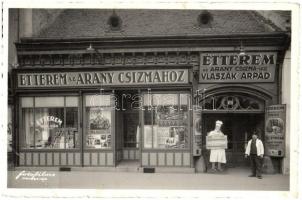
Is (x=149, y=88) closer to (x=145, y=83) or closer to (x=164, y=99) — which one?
(x=145, y=83)

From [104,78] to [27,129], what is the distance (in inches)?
126

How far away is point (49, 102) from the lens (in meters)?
13.6

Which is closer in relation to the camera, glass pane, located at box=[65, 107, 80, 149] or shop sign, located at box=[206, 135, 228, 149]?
shop sign, located at box=[206, 135, 228, 149]

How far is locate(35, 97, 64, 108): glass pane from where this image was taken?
13617 millimetres

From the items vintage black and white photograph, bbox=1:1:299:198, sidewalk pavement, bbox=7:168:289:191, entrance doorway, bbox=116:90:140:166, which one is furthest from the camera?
entrance doorway, bbox=116:90:140:166

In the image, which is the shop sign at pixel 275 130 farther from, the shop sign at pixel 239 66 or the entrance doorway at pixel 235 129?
the entrance doorway at pixel 235 129

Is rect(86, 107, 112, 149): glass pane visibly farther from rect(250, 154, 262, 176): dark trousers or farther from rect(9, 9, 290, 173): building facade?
rect(250, 154, 262, 176): dark trousers

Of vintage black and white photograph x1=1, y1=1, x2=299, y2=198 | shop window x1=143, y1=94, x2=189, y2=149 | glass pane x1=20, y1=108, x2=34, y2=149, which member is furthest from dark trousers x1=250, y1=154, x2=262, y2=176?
glass pane x1=20, y1=108, x2=34, y2=149

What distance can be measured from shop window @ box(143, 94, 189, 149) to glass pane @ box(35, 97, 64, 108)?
2868 millimetres

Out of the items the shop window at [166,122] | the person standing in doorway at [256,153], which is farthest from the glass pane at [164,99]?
the person standing in doorway at [256,153]

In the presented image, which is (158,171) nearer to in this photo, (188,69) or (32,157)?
(188,69)

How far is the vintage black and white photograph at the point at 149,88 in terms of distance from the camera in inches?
513

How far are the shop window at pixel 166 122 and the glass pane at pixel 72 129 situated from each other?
7.67ft
